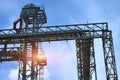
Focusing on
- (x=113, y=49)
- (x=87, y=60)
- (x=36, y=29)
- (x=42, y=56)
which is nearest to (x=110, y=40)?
(x=113, y=49)

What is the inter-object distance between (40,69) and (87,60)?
12535mm

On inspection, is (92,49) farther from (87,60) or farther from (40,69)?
(40,69)

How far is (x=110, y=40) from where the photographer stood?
128ft

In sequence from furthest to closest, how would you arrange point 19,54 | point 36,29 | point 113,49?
point 19,54
point 36,29
point 113,49

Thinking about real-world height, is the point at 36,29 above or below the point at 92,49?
above

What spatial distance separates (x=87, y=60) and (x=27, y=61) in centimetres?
1184

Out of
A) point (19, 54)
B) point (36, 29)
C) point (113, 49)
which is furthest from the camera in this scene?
point (19, 54)

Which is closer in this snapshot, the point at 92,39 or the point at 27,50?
the point at 92,39

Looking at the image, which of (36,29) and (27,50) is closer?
(36,29)

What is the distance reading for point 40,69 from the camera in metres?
51.3

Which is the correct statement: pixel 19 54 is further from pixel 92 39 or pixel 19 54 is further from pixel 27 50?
pixel 92 39

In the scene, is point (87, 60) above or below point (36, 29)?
below

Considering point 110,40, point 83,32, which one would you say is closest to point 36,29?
point 83,32

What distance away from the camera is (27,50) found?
49312 millimetres
